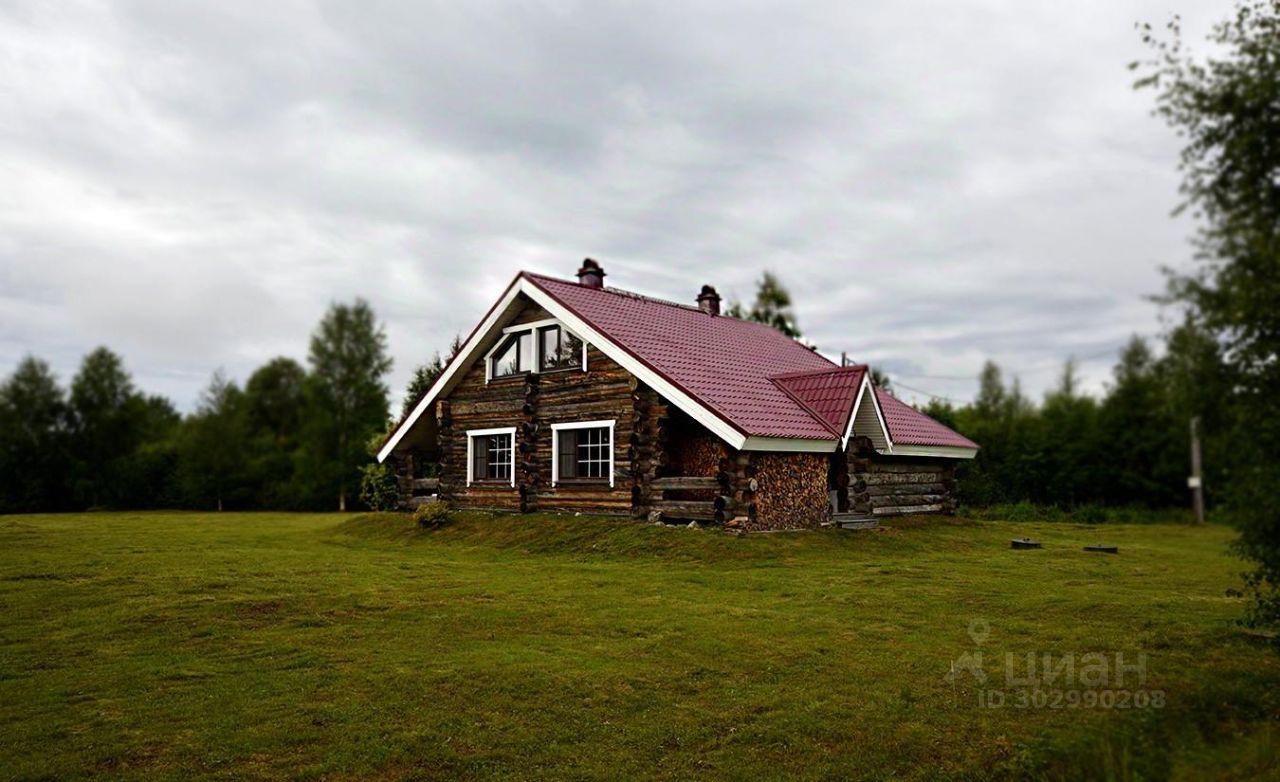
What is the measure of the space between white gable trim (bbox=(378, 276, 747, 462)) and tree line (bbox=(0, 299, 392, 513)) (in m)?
19.9

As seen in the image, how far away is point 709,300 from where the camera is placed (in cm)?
2881

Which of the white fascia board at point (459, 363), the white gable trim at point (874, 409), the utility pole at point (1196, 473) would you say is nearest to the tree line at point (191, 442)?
the white fascia board at point (459, 363)

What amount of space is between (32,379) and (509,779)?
4985cm

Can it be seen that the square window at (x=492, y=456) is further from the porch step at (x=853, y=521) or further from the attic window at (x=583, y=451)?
the porch step at (x=853, y=521)

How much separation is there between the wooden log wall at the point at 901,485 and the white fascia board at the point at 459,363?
397 inches

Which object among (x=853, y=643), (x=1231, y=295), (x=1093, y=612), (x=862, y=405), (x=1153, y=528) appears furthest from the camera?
(x=1153, y=528)

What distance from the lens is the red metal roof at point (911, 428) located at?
23.5m

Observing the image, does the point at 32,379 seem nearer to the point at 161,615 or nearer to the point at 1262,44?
the point at 161,615

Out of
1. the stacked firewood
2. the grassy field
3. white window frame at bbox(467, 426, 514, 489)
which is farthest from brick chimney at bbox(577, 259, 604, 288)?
the grassy field

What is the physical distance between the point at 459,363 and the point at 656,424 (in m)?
7.71

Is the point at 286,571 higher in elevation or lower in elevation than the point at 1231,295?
lower

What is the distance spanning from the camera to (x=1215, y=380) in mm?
6883

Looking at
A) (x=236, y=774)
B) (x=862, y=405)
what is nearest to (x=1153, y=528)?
(x=862, y=405)

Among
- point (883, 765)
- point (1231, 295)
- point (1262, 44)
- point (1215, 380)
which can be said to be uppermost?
point (1262, 44)
